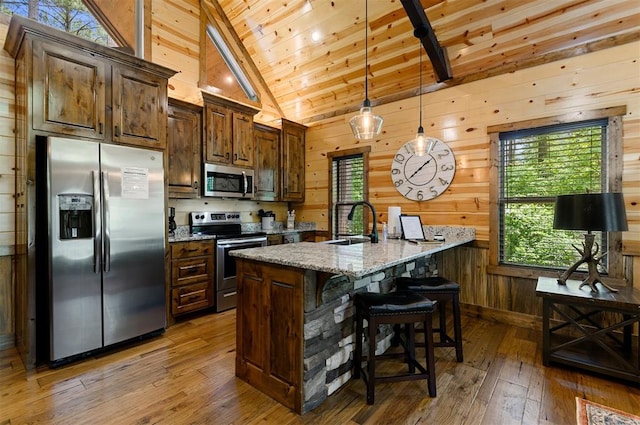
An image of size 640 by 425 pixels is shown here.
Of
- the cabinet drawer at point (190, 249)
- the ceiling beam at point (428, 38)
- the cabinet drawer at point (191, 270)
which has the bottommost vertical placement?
the cabinet drawer at point (191, 270)

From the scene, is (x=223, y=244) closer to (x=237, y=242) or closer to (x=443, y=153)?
(x=237, y=242)

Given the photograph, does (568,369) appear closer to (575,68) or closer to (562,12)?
(575,68)

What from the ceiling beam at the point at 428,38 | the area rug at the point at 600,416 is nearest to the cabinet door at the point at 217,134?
the ceiling beam at the point at 428,38

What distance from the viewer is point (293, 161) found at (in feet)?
16.4

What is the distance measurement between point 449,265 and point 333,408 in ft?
7.91

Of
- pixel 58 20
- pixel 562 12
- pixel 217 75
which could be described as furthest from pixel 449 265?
pixel 58 20

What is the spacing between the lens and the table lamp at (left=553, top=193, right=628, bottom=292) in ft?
7.18

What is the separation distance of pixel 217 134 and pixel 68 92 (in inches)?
63.8

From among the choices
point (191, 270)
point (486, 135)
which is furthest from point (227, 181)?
point (486, 135)

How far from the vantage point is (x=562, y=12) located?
111 inches

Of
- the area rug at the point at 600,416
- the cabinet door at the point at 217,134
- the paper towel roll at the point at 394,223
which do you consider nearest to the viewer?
the area rug at the point at 600,416

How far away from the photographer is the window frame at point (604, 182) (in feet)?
9.02

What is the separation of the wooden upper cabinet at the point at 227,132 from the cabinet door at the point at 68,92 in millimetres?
1274

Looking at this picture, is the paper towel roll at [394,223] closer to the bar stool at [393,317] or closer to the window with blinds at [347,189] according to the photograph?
the window with blinds at [347,189]
